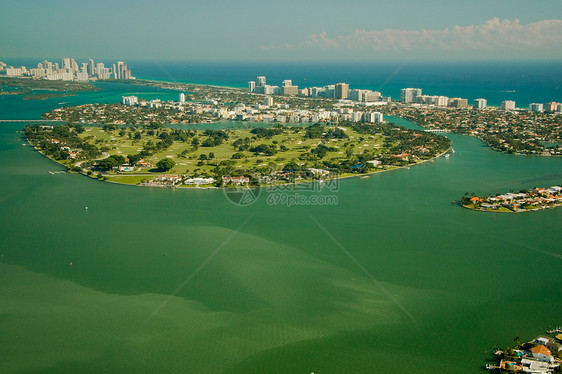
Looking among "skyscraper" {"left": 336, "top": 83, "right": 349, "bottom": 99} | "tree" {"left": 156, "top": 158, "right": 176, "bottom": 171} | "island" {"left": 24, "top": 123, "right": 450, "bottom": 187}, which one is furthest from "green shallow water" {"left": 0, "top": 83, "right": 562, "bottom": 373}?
"skyscraper" {"left": 336, "top": 83, "right": 349, "bottom": 99}

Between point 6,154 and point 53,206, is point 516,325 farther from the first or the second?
point 6,154

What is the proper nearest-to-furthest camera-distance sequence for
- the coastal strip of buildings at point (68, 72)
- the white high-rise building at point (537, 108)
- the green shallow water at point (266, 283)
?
1. the green shallow water at point (266, 283)
2. the white high-rise building at point (537, 108)
3. the coastal strip of buildings at point (68, 72)

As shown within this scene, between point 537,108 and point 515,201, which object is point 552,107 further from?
point 515,201

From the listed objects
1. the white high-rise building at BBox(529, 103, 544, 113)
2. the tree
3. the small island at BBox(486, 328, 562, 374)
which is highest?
the white high-rise building at BBox(529, 103, 544, 113)

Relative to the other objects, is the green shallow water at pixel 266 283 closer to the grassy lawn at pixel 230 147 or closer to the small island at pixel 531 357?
the small island at pixel 531 357

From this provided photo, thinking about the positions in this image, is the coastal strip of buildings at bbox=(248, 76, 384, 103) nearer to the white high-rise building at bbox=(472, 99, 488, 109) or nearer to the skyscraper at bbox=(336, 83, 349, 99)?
the skyscraper at bbox=(336, 83, 349, 99)

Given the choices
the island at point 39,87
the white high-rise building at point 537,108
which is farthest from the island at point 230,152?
the island at point 39,87
